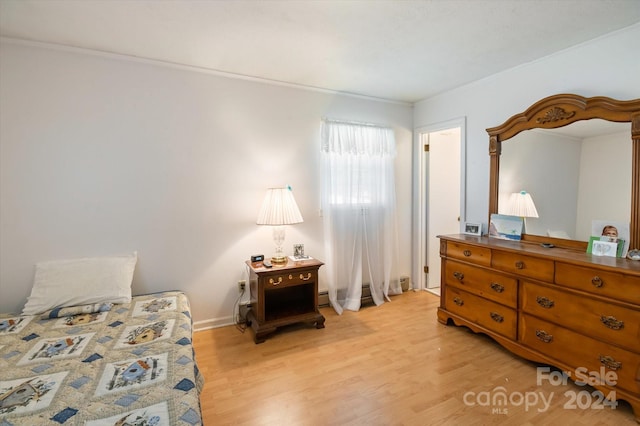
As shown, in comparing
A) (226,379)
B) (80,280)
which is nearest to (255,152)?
(80,280)

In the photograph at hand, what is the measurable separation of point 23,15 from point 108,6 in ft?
2.09

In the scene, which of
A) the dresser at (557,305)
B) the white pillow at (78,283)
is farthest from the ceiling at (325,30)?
the white pillow at (78,283)

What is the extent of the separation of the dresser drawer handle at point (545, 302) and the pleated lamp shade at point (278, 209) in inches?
80.6

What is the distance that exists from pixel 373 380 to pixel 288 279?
3.62 feet

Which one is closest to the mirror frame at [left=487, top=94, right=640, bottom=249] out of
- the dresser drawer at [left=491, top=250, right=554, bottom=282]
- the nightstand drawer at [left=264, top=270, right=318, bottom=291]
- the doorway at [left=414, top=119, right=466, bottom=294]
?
the dresser drawer at [left=491, top=250, right=554, bottom=282]

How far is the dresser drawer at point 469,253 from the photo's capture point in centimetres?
256

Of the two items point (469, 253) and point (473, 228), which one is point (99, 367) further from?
point (473, 228)

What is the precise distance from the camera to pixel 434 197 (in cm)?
395

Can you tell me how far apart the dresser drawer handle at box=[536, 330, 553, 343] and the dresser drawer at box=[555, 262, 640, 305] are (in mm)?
399

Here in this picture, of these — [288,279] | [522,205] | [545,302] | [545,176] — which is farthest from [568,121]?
[288,279]

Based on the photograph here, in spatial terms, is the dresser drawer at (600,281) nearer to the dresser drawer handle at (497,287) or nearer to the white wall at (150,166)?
the dresser drawer handle at (497,287)

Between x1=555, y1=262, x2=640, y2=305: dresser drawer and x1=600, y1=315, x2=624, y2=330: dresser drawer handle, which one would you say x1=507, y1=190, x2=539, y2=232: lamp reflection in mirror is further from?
x1=600, y1=315, x2=624, y2=330: dresser drawer handle

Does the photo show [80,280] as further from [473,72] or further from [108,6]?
[473,72]

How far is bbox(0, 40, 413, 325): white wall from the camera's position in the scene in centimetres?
229
